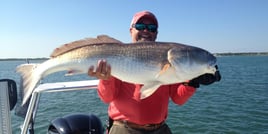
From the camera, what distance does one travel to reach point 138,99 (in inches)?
150

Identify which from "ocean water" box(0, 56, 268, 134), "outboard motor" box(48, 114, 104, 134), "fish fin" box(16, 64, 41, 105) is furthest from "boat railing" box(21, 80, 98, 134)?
"ocean water" box(0, 56, 268, 134)

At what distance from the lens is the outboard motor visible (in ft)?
15.1

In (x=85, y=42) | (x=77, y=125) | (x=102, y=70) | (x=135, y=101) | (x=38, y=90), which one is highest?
(x=85, y=42)

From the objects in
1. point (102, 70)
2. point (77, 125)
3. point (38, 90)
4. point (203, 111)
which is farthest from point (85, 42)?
point (203, 111)

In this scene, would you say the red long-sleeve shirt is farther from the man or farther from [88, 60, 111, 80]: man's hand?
[88, 60, 111, 80]: man's hand

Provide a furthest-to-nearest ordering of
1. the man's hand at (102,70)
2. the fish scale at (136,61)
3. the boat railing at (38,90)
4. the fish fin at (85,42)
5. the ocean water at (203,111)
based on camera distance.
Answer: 1. the ocean water at (203,111)
2. the boat railing at (38,90)
3. the fish fin at (85,42)
4. the man's hand at (102,70)
5. the fish scale at (136,61)

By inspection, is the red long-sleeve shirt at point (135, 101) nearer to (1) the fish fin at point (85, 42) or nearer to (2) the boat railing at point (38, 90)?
(1) the fish fin at point (85, 42)

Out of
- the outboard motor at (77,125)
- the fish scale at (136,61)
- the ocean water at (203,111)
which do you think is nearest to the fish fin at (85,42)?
the fish scale at (136,61)

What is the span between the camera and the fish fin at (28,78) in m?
3.55

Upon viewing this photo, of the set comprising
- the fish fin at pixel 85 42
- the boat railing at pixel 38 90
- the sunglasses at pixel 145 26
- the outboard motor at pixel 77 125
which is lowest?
the outboard motor at pixel 77 125

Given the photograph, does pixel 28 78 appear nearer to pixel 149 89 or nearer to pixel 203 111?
pixel 149 89

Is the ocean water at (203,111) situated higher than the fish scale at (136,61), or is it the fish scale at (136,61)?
the fish scale at (136,61)

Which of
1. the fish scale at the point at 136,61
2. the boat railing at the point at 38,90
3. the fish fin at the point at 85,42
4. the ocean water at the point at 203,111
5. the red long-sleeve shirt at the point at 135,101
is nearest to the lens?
the fish scale at the point at 136,61

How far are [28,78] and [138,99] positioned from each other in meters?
1.38
